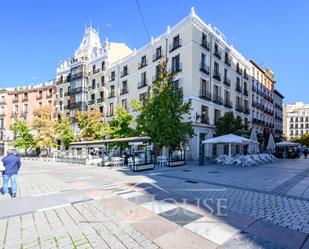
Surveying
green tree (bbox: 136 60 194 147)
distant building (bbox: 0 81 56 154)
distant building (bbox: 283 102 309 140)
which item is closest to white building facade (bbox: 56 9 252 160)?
distant building (bbox: 0 81 56 154)

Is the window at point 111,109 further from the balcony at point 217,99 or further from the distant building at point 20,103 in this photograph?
the balcony at point 217,99

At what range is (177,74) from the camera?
26.6 m

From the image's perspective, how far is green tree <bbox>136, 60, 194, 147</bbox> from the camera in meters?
19.5

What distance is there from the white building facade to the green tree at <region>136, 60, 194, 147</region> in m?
4.30

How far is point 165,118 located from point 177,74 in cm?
913

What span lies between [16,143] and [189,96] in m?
28.8

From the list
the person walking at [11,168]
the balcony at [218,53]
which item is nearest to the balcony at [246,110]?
the balcony at [218,53]

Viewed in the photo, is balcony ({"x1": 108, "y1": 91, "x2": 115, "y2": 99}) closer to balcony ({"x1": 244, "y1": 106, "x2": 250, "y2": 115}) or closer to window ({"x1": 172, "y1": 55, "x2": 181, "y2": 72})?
window ({"x1": 172, "y1": 55, "x2": 181, "y2": 72})

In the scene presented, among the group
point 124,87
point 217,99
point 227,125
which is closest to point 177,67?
point 217,99

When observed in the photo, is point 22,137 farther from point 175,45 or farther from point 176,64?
point 175,45

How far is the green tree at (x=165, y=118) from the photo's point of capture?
19.5m

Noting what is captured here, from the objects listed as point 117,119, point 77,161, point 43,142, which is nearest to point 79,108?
point 43,142

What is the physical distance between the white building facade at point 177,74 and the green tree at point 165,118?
14.1 feet

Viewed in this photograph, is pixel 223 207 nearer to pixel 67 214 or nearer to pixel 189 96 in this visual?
pixel 67 214
